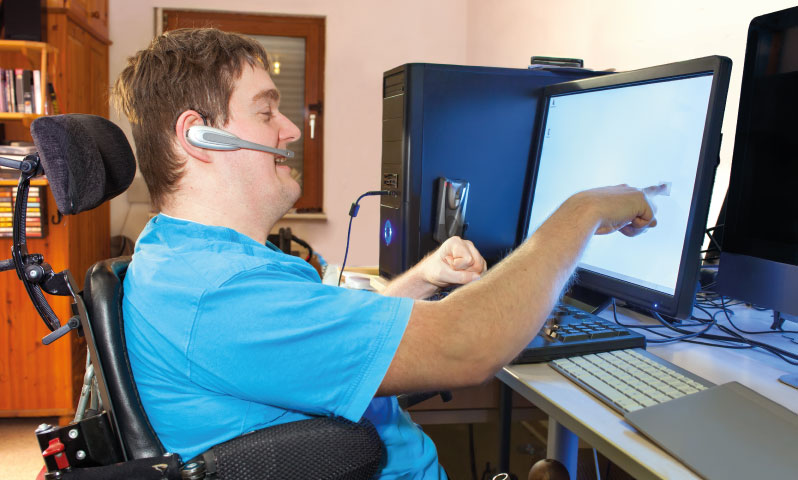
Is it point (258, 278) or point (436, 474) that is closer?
point (258, 278)

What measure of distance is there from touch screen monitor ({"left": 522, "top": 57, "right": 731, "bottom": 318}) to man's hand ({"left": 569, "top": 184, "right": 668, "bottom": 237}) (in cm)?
3

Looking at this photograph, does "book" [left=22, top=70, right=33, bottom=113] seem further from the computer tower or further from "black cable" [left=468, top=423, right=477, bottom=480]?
"black cable" [left=468, top=423, right=477, bottom=480]

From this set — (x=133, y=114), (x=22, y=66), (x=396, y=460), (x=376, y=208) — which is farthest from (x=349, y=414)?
(x=376, y=208)

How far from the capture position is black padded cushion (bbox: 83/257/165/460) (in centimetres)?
67

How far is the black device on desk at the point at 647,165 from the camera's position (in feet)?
3.08

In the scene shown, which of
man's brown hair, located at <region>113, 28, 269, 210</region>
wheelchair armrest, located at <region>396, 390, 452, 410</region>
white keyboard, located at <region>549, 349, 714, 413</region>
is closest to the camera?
white keyboard, located at <region>549, 349, 714, 413</region>

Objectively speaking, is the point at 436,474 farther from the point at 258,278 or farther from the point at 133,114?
the point at 133,114

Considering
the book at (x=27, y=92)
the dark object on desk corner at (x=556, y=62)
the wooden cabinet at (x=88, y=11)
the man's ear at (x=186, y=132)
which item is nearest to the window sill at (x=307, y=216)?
the wooden cabinet at (x=88, y=11)

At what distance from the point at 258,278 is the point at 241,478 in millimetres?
211

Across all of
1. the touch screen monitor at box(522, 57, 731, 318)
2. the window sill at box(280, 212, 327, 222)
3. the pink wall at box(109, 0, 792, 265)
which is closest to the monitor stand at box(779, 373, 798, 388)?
the touch screen monitor at box(522, 57, 731, 318)

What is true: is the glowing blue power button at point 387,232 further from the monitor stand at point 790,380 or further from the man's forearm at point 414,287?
the monitor stand at point 790,380

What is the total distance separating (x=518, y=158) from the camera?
4.82ft

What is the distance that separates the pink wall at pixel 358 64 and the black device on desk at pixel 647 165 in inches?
106

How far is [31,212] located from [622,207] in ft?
8.03
